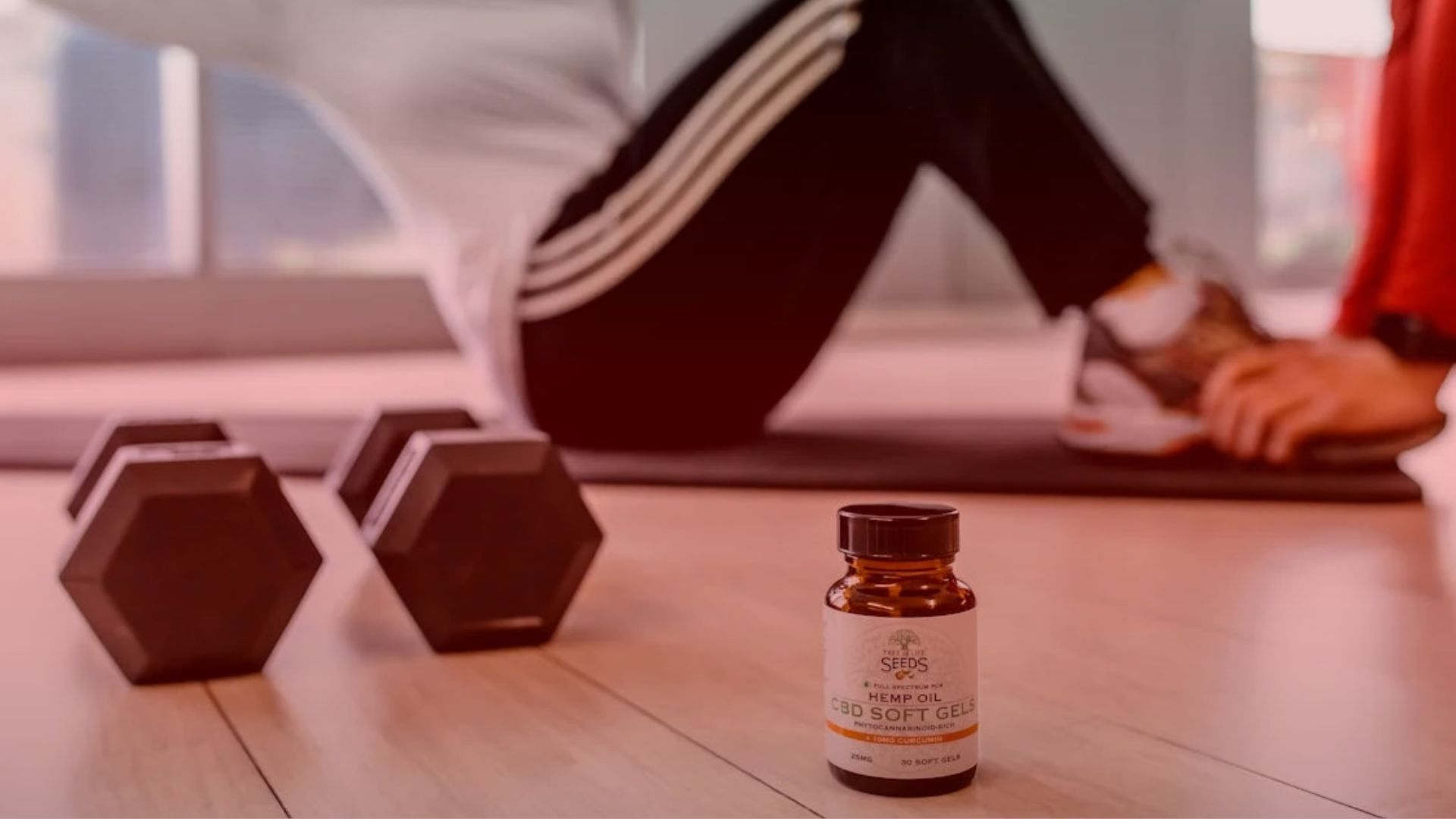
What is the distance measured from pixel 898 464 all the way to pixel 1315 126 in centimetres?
358

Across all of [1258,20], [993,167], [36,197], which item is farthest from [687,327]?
[36,197]

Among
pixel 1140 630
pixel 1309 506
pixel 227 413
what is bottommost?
pixel 227 413

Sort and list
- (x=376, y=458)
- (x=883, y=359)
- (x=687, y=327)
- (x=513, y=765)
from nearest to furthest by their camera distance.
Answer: (x=513, y=765) → (x=376, y=458) → (x=687, y=327) → (x=883, y=359)

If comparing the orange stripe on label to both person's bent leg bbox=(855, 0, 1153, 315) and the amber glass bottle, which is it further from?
person's bent leg bbox=(855, 0, 1153, 315)

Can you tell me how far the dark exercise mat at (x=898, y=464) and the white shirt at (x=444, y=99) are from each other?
259 millimetres

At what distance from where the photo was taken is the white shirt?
1.67m

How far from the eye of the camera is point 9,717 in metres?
0.75

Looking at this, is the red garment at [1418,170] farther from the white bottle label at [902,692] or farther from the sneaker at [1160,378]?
the white bottle label at [902,692]

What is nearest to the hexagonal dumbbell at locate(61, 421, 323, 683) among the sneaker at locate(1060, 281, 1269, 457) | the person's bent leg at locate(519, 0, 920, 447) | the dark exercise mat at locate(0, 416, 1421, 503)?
the dark exercise mat at locate(0, 416, 1421, 503)

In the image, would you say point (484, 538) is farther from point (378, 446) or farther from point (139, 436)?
point (139, 436)

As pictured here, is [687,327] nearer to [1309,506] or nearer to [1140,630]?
[1309,506]

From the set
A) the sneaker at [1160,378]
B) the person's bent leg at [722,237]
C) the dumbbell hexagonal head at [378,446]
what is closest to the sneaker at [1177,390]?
the sneaker at [1160,378]

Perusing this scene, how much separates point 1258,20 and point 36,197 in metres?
2.99

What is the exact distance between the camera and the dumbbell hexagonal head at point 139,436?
113 cm
